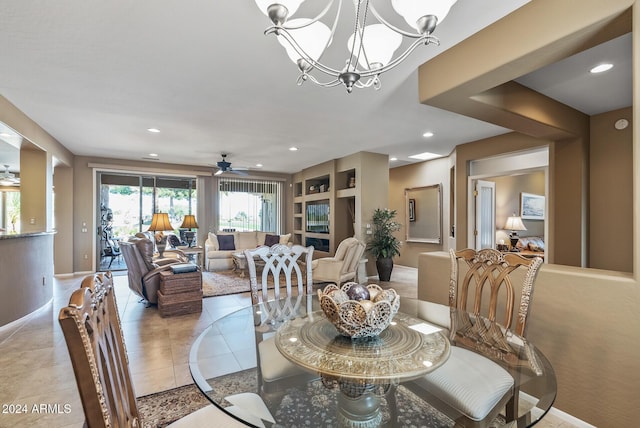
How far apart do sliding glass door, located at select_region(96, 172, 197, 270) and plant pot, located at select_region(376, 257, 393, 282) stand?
16.8 ft

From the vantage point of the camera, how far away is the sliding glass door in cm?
707

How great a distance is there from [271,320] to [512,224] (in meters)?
6.26

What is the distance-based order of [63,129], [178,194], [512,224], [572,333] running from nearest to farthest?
[572,333], [63,129], [512,224], [178,194]

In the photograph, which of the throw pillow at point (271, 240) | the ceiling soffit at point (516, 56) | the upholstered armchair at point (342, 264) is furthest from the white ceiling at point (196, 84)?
the throw pillow at point (271, 240)

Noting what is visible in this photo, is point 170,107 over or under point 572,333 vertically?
over

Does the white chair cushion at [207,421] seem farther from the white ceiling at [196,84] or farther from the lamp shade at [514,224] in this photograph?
the lamp shade at [514,224]

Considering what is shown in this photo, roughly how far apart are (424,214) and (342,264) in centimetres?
340

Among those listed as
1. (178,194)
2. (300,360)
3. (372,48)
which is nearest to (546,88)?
(372,48)

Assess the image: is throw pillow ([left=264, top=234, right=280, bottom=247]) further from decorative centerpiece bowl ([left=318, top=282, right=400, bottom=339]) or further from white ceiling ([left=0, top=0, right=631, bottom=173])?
decorative centerpiece bowl ([left=318, top=282, right=400, bottom=339])

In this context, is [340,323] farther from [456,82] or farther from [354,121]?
[354,121]

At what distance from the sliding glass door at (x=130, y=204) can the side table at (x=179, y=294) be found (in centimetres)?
416

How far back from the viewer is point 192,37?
2213 millimetres

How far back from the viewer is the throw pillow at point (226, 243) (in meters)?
7.44

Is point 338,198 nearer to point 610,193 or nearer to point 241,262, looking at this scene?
point 241,262
